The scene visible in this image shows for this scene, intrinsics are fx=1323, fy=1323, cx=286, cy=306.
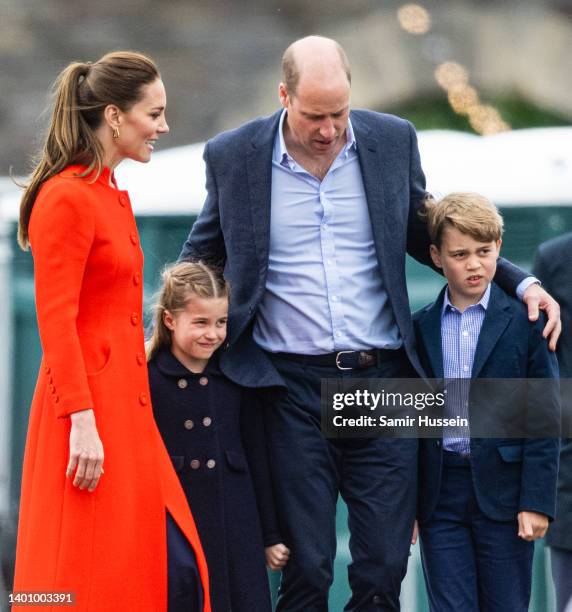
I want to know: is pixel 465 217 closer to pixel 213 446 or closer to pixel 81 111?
pixel 213 446

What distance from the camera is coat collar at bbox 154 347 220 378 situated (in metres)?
2.99

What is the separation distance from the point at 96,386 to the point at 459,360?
2.97 feet

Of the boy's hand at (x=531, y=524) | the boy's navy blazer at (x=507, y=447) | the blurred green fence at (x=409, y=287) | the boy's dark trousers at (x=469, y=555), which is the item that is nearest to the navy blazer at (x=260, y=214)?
the boy's navy blazer at (x=507, y=447)

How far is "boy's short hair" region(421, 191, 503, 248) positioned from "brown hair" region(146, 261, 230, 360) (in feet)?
1.69

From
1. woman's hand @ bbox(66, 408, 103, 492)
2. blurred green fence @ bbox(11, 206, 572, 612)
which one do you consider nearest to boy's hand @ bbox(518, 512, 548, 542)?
woman's hand @ bbox(66, 408, 103, 492)

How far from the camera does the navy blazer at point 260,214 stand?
3.04 m

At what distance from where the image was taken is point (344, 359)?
9.95 feet

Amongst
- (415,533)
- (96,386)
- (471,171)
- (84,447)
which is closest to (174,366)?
(96,386)

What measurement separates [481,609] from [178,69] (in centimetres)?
301

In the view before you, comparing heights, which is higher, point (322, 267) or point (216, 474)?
point (322, 267)

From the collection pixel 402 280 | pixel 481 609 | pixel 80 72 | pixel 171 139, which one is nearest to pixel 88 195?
pixel 80 72

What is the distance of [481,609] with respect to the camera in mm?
3055

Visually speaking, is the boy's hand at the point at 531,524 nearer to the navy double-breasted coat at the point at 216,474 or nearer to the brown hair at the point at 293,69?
the navy double-breasted coat at the point at 216,474

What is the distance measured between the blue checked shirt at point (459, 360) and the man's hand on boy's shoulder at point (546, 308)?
0.32 ft
